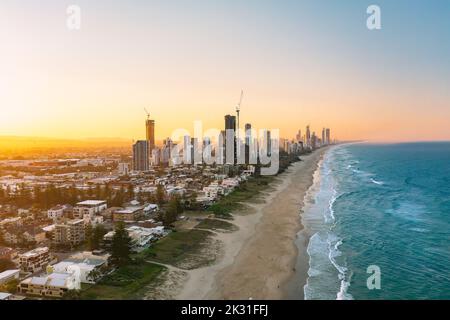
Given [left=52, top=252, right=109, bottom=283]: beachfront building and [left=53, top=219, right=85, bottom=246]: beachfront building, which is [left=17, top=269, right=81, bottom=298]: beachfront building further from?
[left=53, top=219, right=85, bottom=246]: beachfront building

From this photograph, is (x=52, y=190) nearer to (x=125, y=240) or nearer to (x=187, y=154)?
(x=125, y=240)

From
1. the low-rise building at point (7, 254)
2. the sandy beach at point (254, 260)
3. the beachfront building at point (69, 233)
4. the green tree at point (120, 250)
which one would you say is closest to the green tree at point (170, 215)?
the sandy beach at point (254, 260)

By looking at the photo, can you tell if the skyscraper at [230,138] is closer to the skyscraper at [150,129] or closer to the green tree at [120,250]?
the skyscraper at [150,129]

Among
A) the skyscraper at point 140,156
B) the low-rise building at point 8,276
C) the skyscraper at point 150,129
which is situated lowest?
the low-rise building at point 8,276
